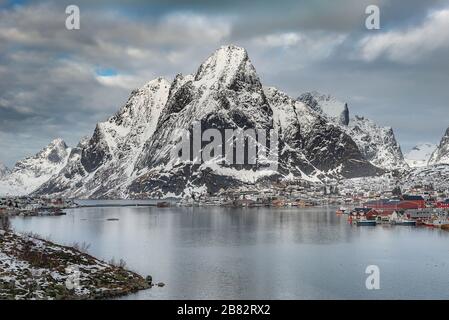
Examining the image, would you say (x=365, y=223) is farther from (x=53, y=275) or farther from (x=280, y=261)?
(x=53, y=275)

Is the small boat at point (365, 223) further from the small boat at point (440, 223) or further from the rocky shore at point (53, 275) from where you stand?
the rocky shore at point (53, 275)

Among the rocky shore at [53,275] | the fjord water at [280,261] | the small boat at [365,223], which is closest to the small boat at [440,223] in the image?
the fjord water at [280,261]

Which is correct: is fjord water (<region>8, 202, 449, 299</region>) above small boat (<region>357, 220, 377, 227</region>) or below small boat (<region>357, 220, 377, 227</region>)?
below

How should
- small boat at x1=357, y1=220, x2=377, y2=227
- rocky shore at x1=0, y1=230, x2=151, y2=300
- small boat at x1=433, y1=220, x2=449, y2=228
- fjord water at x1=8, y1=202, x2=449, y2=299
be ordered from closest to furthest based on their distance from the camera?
1. rocky shore at x1=0, y1=230, x2=151, y2=300
2. fjord water at x1=8, y1=202, x2=449, y2=299
3. small boat at x1=433, y1=220, x2=449, y2=228
4. small boat at x1=357, y1=220, x2=377, y2=227

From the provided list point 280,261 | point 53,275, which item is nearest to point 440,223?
point 280,261

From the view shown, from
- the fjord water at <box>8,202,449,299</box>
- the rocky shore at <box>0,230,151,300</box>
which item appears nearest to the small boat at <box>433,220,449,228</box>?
the fjord water at <box>8,202,449,299</box>

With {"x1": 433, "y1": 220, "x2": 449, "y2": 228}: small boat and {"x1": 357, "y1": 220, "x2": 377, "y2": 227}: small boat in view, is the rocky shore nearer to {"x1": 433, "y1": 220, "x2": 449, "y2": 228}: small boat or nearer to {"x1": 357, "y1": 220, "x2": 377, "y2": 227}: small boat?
{"x1": 357, "y1": 220, "x2": 377, "y2": 227}: small boat

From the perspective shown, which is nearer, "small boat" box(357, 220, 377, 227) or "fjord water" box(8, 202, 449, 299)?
"fjord water" box(8, 202, 449, 299)
